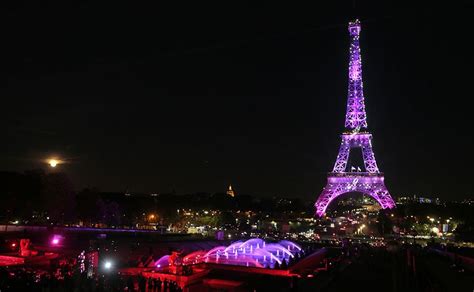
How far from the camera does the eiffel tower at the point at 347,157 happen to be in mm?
79750

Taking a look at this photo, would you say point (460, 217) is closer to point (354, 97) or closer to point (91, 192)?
point (354, 97)

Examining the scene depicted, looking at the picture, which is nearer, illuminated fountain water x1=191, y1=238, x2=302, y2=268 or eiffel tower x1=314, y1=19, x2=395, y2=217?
illuminated fountain water x1=191, y1=238, x2=302, y2=268


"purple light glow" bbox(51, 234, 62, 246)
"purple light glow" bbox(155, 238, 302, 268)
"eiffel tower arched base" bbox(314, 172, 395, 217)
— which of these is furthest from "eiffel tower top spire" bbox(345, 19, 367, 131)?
"purple light glow" bbox(51, 234, 62, 246)

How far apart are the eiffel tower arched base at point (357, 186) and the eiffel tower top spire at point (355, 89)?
946cm

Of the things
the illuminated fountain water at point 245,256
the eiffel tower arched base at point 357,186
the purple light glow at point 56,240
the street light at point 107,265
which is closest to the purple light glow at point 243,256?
the illuminated fountain water at point 245,256

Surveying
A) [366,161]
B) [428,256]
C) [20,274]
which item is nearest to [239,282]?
[20,274]

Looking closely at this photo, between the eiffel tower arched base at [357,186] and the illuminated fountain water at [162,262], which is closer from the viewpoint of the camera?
the illuminated fountain water at [162,262]

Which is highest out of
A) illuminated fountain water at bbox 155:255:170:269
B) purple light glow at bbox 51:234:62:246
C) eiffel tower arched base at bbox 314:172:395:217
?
eiffel tower arched base at bbox 314:172:395:217

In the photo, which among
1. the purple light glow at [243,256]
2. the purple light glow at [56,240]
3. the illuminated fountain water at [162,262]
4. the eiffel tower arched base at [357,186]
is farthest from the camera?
the eiffel tower arched base at [357,186]

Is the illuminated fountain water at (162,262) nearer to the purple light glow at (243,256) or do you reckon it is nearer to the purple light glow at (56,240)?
the purple light glow at (243,256)

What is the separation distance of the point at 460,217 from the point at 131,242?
57.7 meters

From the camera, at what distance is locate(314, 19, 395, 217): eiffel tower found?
262 feet

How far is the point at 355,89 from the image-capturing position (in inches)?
3420

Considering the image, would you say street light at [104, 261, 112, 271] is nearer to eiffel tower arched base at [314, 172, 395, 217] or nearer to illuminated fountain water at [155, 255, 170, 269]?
illuminated fountain water at [155, 255, 170, 269]
